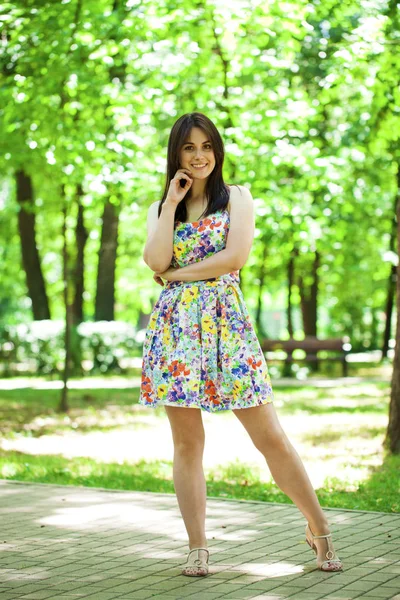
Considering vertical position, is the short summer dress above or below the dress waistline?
below

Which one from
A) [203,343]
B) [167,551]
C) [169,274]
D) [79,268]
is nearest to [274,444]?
[203,343]

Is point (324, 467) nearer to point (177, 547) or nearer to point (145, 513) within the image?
point (145, 513)

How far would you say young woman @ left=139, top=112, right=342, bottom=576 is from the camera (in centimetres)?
500

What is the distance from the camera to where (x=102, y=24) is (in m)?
11.8

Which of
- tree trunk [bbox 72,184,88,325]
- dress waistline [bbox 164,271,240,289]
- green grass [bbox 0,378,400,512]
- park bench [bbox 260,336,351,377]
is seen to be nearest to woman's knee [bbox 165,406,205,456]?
dress waistline [bbox 164,271,240,289]

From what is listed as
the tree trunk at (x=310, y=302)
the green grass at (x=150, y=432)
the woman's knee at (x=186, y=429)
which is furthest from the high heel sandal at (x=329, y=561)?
the tree trunk at (x=310, y=302)

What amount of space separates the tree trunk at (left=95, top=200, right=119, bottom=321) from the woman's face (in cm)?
1827

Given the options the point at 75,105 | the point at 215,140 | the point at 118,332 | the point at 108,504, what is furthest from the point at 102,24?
the point at 118,332

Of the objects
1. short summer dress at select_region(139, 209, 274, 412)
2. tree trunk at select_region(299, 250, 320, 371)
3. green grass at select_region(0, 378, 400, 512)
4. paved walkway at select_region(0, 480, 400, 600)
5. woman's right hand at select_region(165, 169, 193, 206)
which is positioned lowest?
paved walkway at select_region(0, 480, 400, 600)

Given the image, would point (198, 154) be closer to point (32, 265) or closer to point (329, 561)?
point (329, 561)

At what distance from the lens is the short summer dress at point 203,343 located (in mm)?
4977

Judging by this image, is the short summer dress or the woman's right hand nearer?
the short summer dress

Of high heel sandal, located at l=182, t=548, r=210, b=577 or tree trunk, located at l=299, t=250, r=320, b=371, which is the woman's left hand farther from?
tree trunk, located at l=299, t=250, r=320, b=371

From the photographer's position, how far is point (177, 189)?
16.8 feet
